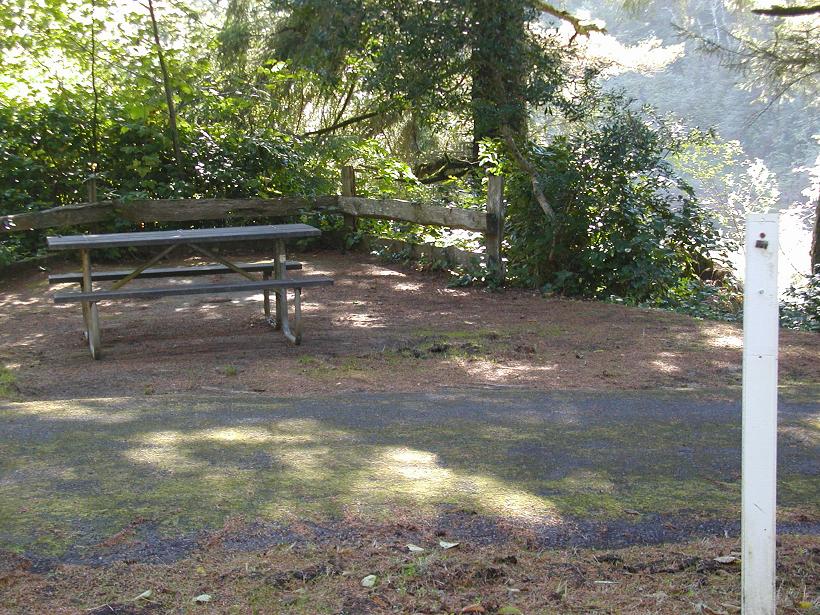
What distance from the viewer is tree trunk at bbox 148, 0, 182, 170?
14047mm

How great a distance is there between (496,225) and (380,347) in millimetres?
3537

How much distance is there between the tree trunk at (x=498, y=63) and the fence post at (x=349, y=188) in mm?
2860

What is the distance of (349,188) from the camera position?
14.4 meters

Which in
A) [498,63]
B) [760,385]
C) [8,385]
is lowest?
[8,385]

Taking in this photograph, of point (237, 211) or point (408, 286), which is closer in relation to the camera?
point (408, 286)

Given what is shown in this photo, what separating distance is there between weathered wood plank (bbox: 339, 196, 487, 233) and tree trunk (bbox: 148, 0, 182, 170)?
2.70 metres

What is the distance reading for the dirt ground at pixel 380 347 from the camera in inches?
267

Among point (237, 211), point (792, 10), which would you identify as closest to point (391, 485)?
point (237, 211)

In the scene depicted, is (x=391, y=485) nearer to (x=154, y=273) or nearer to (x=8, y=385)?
(x=8, y=385)

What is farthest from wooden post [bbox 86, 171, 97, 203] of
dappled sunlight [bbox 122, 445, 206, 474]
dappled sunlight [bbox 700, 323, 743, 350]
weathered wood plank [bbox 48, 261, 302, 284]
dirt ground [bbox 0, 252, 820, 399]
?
dappled sunlight [bbox 122, 445, 206, 474]

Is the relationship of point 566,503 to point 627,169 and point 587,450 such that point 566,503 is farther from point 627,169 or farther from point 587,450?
point 627,169

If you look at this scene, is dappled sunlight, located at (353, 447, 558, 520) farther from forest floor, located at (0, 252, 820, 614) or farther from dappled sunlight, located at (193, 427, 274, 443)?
dappled sunlight, located at (193, 427, 274, 443)

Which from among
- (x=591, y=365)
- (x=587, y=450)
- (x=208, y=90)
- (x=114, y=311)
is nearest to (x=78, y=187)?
(x=208, y=90)

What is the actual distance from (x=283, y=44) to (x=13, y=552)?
1496 cm
